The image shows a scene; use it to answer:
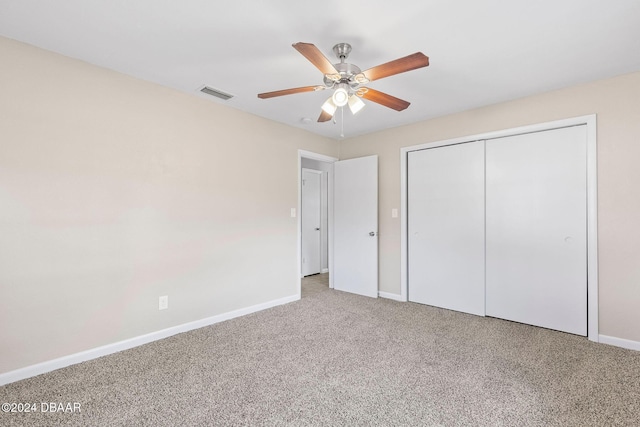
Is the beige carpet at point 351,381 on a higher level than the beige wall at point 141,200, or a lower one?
lower

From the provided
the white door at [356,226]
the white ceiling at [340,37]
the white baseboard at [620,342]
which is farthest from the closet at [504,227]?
the white ceiling at [340,37]

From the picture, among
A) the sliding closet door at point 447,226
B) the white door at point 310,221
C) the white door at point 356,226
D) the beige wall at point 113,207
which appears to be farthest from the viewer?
the white door at point 310,221

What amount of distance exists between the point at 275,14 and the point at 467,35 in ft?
4.14

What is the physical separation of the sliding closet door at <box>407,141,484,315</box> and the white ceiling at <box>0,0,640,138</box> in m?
0.95

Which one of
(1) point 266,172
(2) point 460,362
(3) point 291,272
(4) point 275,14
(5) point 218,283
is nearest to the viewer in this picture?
(4) point 275,14

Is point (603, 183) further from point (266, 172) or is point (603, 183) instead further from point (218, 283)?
point (218, 283)

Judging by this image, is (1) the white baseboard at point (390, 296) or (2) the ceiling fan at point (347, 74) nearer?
(2) the ceiling fan at point (347, 74)

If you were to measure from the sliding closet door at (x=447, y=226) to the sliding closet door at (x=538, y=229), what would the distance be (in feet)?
0.39

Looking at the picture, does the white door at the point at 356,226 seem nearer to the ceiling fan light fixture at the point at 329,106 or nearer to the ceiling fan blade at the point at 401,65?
the ceiling fan light fixture at the point at 329,106

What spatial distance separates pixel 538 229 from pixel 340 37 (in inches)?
104

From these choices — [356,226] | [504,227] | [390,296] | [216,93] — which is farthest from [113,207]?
[504,227]

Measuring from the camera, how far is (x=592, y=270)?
2.67 m

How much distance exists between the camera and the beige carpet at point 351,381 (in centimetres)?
168

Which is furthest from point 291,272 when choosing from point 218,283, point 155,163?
point 155,163
